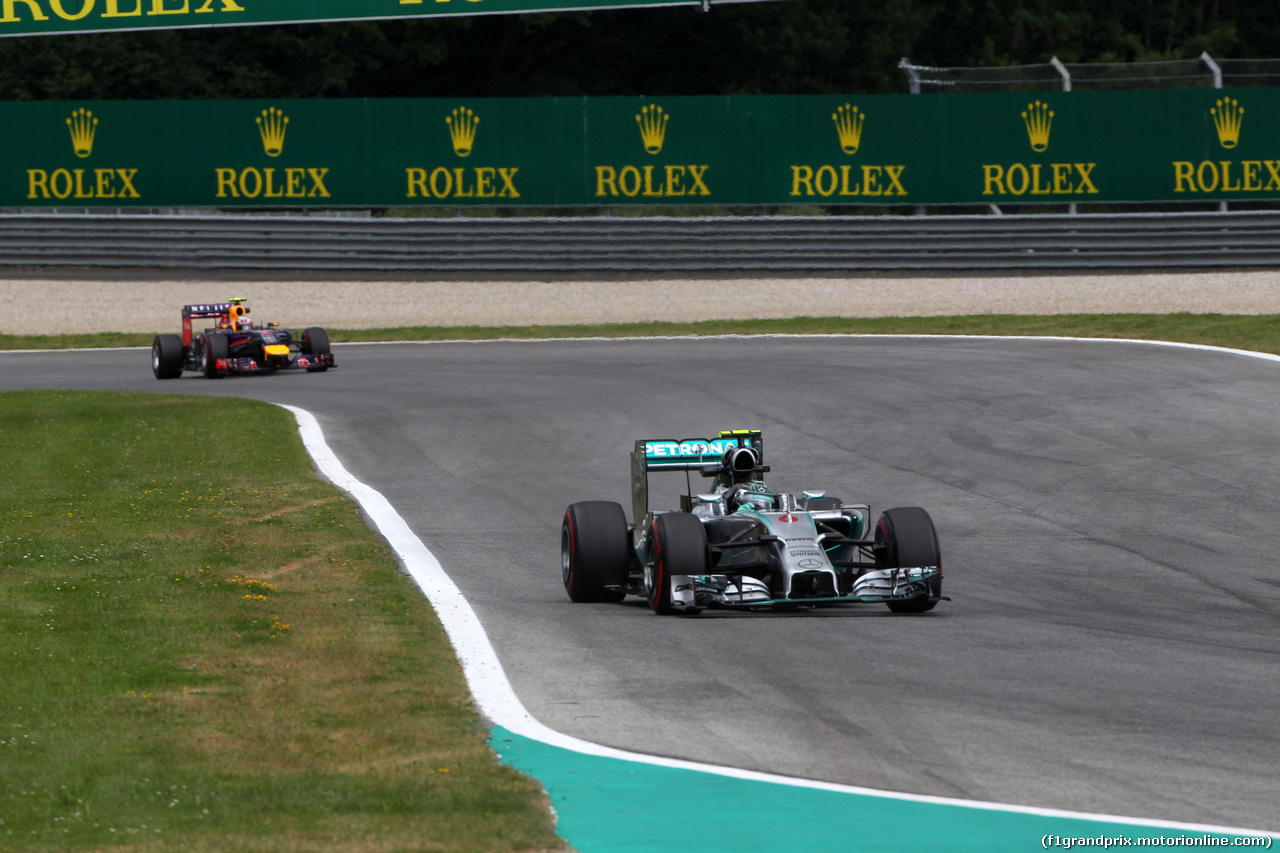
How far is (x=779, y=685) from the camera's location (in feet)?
23.6

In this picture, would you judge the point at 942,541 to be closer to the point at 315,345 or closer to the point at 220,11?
the point at 315,345

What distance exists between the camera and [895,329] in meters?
26.2

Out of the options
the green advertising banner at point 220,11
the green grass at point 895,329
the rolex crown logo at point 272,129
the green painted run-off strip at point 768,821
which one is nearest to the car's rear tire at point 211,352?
the green grass at point 895,329

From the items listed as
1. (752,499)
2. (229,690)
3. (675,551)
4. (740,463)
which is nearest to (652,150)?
(740,463)

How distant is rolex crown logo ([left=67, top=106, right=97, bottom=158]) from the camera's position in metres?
32.5

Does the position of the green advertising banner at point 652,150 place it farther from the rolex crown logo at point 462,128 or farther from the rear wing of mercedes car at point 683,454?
the rear wing of mercedes car at point 683,454

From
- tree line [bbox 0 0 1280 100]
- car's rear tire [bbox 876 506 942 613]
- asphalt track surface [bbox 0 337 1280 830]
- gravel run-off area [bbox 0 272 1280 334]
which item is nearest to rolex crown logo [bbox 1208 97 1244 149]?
gravel run-off area [bbox 0 272 1280 334]

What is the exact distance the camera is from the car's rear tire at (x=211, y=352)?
23.4 meters

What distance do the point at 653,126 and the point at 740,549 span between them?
23239 millimetres

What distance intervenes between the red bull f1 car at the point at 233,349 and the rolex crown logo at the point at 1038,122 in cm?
1466

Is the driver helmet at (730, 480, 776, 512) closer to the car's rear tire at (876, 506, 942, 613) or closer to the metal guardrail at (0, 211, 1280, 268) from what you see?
the car's rear tire at (876, 506, 942, 613)

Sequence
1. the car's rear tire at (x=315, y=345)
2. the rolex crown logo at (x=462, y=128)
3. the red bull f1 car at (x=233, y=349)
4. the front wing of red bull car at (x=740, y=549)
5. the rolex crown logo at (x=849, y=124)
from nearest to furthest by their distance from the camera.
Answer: the front wing of red bull car at (x=740, y=549)
the red bull f1 car at (x=233, y=349)
the car's rear tire at (x=315, y=345)
the rolex crown logo at (x=849, y=124)
the rolex crown logo at (x=462, y=128)

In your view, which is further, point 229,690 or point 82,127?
point 82,127

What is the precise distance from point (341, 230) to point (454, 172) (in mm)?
2533
